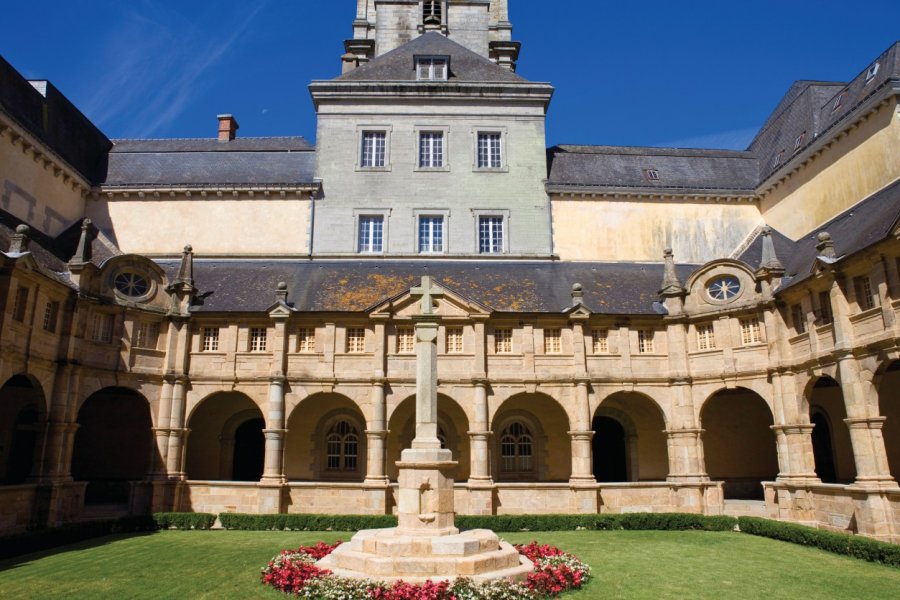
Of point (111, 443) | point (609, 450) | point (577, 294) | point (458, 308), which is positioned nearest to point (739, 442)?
point (609, 450)

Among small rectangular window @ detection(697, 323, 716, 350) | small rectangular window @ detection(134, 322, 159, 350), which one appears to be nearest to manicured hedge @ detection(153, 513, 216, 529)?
small rectangular window @ detection(134, 322, 159, 350)

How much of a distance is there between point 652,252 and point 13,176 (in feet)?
88.0

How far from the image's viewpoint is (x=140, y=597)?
1238 cm

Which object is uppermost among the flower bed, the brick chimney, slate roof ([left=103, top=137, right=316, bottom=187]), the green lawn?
the brick chimney

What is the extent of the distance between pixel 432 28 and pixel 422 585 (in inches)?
1357

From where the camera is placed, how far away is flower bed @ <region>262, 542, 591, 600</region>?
11.0 metres

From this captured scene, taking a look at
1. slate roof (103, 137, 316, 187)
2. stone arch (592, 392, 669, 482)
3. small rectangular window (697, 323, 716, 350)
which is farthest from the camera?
slate roof (103, 137, 316, 187)

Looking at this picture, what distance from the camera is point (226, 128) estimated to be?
35.3m

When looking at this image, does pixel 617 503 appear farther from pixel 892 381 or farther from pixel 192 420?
pixel 192 420

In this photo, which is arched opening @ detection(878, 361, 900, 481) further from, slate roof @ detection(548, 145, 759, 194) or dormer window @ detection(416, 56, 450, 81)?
dormer window @ detection(416, 56, 450, 81)

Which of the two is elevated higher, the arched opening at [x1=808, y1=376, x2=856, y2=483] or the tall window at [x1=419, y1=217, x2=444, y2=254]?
the tall window at [x1=419, y1=217, x2=444, y2=254]

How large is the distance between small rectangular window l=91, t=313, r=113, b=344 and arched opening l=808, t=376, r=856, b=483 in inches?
1006

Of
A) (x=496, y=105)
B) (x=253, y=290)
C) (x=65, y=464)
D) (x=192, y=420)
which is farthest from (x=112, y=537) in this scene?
(x=496, y=105)

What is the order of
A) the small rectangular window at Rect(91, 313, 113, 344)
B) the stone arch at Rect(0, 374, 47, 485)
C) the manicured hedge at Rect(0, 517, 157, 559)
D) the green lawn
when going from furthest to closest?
the stone arch at Rect(0, 374, 47, 485) → the small rectangular window at Rect(91, 313, 113, 344) → the manicured hedge at Rect(0, 517, 157, 559) → the green lawn
